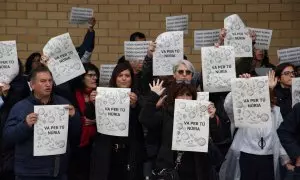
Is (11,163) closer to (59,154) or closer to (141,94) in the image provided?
(59,154)

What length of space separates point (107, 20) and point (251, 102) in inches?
177

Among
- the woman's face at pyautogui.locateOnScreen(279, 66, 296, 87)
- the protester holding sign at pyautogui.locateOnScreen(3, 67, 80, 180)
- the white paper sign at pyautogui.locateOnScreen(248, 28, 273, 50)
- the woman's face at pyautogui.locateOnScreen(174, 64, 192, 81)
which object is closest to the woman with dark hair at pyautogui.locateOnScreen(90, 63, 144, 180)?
the protester holding sign at pyautogui.locateOnScreen(3, 67, 80, 180)

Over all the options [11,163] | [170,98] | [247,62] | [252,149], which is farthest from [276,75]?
[11,163]

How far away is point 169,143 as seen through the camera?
6.48m

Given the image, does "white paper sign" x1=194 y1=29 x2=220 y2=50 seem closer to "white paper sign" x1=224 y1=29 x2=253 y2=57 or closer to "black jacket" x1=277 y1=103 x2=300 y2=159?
"white paper sign" x1=224 y1=29 x2=253 y2=57

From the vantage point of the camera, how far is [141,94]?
756cm

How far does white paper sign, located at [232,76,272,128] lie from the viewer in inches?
271

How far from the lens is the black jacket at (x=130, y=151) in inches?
274

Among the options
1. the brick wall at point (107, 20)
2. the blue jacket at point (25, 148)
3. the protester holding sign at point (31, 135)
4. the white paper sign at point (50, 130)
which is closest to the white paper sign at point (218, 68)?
the protester holding sign at point (31, 135)

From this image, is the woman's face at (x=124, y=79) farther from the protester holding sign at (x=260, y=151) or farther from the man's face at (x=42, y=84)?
the protester holding sign at (x=260, y=151)

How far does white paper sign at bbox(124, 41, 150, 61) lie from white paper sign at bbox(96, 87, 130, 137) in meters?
1.12

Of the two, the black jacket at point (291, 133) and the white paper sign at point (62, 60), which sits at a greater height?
the white paper sign at point (62, 60)

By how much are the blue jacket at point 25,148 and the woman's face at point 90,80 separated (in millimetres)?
1052

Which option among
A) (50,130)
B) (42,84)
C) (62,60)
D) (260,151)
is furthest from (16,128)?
(260,151)
